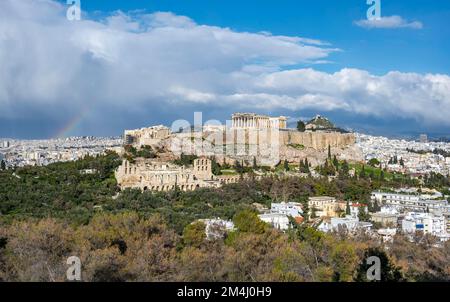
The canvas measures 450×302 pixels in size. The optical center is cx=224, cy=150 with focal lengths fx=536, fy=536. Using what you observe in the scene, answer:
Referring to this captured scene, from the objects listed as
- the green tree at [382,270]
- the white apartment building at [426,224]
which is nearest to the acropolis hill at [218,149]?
the white apartment building at [426,224]

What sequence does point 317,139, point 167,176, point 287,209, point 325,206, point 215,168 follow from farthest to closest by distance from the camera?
Answer: point 317,139
point 215,168
point 167,176
point 325,206
point 287,209

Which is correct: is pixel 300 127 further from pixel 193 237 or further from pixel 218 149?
pixel 193 237

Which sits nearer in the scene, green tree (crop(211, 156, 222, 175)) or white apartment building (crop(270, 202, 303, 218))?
white apartment building (crop(270, 202, 303, 218))

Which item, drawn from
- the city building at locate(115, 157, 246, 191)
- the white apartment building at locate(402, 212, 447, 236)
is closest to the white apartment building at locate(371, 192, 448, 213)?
the white apartment building at locate(402, 212, 447, 236)

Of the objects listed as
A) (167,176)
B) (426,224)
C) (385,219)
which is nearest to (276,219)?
(385,219)

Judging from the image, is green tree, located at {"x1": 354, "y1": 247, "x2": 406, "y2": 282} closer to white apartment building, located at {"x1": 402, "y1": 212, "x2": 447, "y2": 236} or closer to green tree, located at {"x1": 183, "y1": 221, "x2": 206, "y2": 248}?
green tree, located at {"x1": 183, "y1": 221, "x2": 206, "y2": 248}

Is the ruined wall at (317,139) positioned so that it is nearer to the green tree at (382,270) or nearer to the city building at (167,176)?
the city building at (167,176)

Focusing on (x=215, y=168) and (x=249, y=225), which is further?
(x=215, y=168)
